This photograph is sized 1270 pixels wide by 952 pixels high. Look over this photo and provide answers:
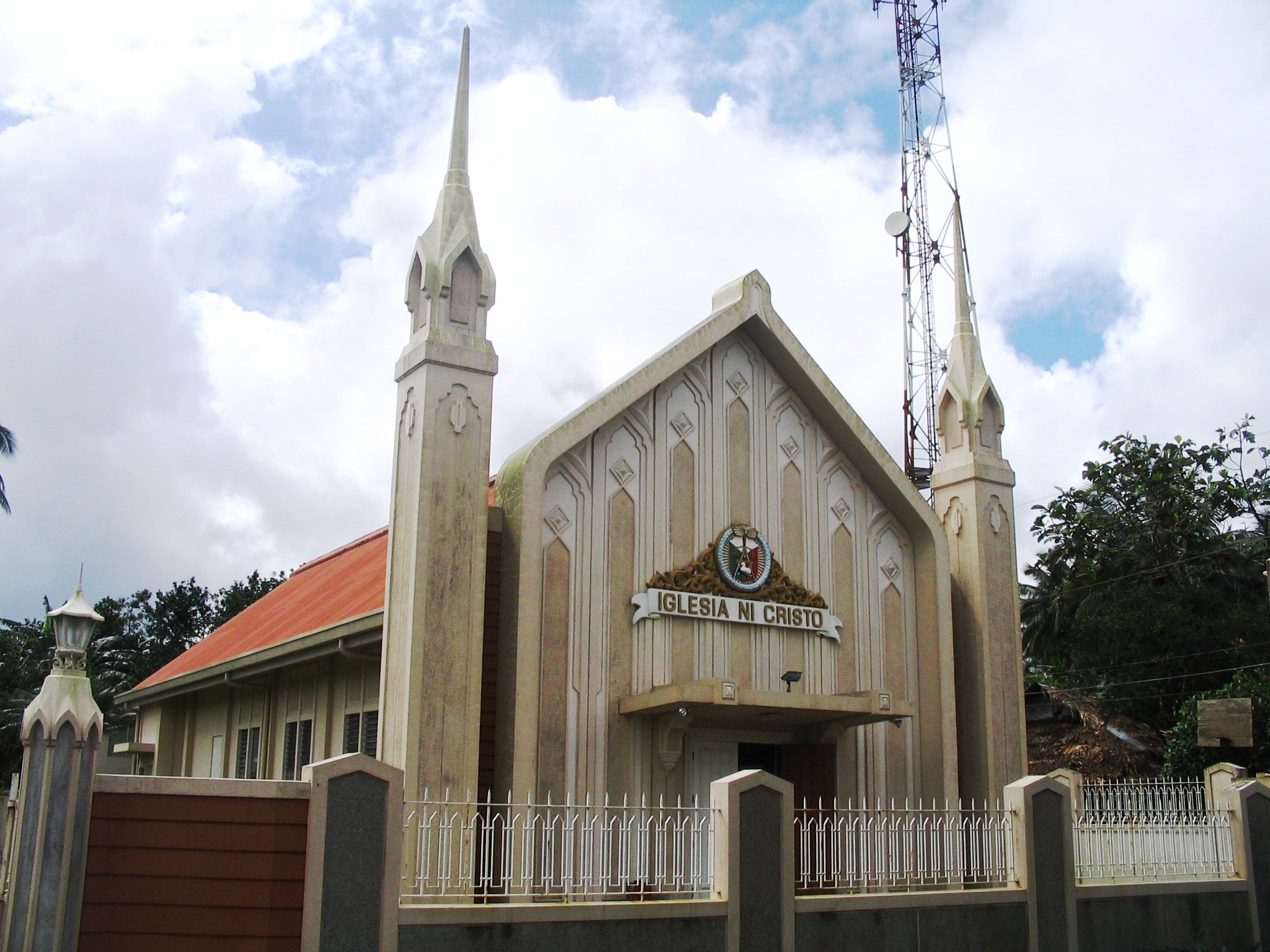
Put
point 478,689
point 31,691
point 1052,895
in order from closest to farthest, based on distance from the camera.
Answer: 1. point 478,689
2. point 1052,895
3. point 31,691

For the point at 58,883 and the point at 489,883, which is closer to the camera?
the point at 58,883

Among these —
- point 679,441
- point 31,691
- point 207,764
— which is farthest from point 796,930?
point 31,691

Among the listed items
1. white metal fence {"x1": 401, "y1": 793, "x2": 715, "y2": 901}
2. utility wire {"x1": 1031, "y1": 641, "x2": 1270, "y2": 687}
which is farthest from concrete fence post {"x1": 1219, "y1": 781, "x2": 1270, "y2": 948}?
utility wire {"x1": 1031, "y1": 641, "x2": 1270, "y2": 687}

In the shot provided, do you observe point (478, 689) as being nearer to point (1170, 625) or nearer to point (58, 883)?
point (58, 883)

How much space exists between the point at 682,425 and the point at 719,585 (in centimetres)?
196

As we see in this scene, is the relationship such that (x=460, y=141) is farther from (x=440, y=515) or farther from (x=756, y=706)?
(x=756, y=706)

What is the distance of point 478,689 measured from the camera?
12.4 m

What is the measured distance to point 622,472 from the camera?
14.5m

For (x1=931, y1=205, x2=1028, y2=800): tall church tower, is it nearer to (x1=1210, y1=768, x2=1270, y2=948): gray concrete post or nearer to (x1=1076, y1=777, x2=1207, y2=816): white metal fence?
(x1=1076, y1=777, x2=1207, y2=816): white metal fence

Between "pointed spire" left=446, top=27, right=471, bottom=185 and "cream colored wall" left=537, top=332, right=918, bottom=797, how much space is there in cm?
325

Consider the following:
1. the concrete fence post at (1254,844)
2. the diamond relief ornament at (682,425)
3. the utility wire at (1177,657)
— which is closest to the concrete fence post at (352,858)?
the diamond relief ornament at (682,425)

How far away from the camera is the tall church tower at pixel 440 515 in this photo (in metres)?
12.1

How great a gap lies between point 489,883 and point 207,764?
12.2 metres

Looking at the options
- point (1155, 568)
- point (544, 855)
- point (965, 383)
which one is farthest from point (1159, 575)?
point (544, 855)
